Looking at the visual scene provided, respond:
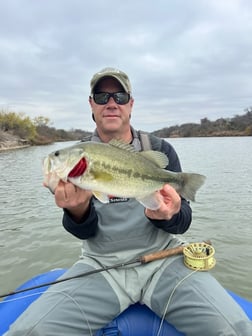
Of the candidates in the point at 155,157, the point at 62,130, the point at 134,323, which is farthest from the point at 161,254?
the point at 62,130

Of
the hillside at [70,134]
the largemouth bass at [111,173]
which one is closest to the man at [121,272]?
the largemouth bass at [111,173]

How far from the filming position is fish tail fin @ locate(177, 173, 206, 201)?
2861 millimetres

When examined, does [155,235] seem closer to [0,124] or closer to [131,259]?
[131,259]

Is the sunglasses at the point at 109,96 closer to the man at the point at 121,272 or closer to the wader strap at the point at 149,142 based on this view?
the man at the point at 121,272

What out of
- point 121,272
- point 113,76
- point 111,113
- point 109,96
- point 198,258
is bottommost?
point 121,272

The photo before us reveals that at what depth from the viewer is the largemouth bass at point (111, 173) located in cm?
250

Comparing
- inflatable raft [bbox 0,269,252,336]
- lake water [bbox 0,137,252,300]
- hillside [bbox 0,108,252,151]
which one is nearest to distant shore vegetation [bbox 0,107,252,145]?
hillside [bbox 0,108,252,151]

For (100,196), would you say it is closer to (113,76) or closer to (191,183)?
(191,183)

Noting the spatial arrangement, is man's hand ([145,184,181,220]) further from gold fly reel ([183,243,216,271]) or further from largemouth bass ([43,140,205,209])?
gold fly reel ([183,243,216,271])

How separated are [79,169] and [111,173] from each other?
0.25 m

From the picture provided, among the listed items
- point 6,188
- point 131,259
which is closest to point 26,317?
point 131,259

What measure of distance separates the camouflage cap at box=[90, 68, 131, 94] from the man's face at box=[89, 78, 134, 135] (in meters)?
0.05

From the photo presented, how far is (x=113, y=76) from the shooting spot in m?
3.57

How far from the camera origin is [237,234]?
805 centimetres
